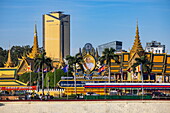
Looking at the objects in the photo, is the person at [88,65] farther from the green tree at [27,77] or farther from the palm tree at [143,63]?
the palm tree at [143,63]

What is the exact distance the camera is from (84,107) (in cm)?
7138

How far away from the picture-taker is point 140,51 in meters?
129

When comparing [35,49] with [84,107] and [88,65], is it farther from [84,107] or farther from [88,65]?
[84,107]

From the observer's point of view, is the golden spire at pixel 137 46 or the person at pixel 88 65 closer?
the golden spire at pixel 137 46

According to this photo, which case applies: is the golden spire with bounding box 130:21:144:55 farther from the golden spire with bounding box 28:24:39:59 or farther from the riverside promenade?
the riverside promenade

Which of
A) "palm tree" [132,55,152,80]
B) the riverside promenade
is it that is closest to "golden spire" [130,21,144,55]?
"palm tree" [132,55,152,80]

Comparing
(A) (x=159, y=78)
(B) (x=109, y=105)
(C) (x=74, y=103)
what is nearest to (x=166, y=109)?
(B) (x=109, y=105)

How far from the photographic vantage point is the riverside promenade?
71.2 metres

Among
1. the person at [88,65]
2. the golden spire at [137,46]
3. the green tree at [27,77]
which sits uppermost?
the golden spire at [137,46]

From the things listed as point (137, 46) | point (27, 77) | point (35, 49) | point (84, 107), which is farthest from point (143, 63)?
point (35, 49)

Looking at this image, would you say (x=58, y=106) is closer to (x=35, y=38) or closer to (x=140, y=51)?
(x=140, y=51)

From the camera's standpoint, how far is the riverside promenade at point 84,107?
71250 millimetres

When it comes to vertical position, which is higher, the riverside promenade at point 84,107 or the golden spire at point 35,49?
the golden spire at point 35,49

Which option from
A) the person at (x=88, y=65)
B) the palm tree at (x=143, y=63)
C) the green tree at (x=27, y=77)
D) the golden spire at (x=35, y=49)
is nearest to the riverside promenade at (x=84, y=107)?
the palm tree at (x=143, y=63)
